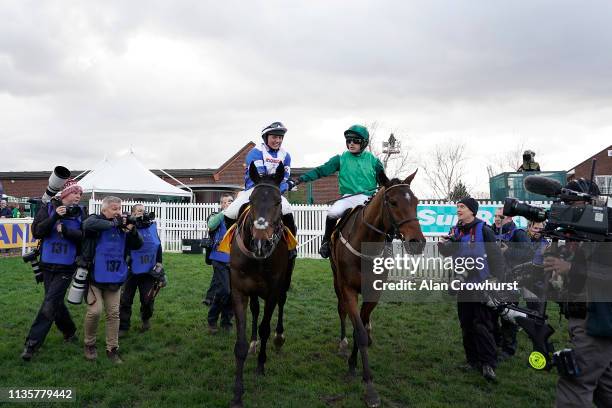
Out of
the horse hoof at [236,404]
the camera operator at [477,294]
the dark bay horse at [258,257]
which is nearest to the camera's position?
the dark bay horse at [258,257]

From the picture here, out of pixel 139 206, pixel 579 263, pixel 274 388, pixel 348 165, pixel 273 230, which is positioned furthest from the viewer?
pixel 139 206

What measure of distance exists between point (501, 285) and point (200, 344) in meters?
4.25

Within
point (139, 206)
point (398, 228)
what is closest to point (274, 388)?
point (398, 228)

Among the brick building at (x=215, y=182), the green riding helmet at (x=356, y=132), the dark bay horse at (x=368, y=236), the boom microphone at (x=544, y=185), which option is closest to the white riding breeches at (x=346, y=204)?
the dark bay horse at (x=368, y=236)

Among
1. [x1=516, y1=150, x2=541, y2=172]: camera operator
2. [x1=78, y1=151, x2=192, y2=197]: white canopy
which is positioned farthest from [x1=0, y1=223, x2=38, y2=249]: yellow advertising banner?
[x1=516, y1=150, x2=541, y2=172]: camera operator

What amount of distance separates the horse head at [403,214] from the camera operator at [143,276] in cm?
378

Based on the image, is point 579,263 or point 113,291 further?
point 113,291

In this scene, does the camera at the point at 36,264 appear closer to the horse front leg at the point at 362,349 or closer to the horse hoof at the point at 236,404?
the horse hoof at the point at 236,404

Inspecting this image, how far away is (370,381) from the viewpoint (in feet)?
14.2

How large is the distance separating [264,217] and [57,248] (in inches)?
121

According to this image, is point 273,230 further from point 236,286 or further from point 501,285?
point 501,285

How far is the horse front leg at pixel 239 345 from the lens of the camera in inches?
167

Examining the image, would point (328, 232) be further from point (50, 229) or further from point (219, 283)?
point (50, 229)

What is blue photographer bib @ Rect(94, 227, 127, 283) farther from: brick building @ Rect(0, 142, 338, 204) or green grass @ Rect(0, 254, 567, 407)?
brick building @ Rect(0, 142, 338, 204)
